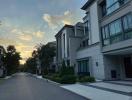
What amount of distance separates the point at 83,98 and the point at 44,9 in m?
17.7

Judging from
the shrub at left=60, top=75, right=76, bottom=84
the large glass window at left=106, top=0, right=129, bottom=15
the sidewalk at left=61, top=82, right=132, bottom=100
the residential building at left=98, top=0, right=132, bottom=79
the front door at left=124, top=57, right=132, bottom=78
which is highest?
the large glass window at left=106, top=0, right=129, bottom=15

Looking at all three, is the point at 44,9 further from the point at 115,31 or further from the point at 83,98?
the point at 83,98

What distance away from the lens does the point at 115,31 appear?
22.0 m

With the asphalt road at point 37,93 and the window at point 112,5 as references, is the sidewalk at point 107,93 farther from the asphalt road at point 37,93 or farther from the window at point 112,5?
the window at point 112,5

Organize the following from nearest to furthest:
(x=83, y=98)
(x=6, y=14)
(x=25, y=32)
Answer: (x=83, y=98), (x=6, y=14), (x=25, y=32)

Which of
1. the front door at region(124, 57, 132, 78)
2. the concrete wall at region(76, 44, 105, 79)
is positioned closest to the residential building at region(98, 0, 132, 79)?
the front door at region(124, 57, 132, 78)

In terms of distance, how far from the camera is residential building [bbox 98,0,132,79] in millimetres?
19969

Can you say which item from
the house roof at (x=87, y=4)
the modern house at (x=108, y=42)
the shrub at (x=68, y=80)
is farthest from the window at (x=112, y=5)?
the shrub at (x=68, y=80)

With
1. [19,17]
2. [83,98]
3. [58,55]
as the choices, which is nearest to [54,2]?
[19,17]

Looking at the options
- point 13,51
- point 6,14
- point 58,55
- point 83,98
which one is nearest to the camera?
point 83,98

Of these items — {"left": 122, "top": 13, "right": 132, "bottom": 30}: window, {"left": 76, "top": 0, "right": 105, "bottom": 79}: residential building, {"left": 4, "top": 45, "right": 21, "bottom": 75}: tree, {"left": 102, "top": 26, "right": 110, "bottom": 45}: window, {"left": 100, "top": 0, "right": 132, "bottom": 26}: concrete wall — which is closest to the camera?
{"left": 122, "top": 13, "right": 132, "bottom": 30}: window

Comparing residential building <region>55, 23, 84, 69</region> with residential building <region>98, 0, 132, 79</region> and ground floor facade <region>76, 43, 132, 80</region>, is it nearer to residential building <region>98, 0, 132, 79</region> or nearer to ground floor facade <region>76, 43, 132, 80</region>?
ground floor facade <region>76, 43, 132, 80</region>

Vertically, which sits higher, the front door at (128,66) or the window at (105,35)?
the window at (105,35)

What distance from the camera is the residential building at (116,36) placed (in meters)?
20.0
